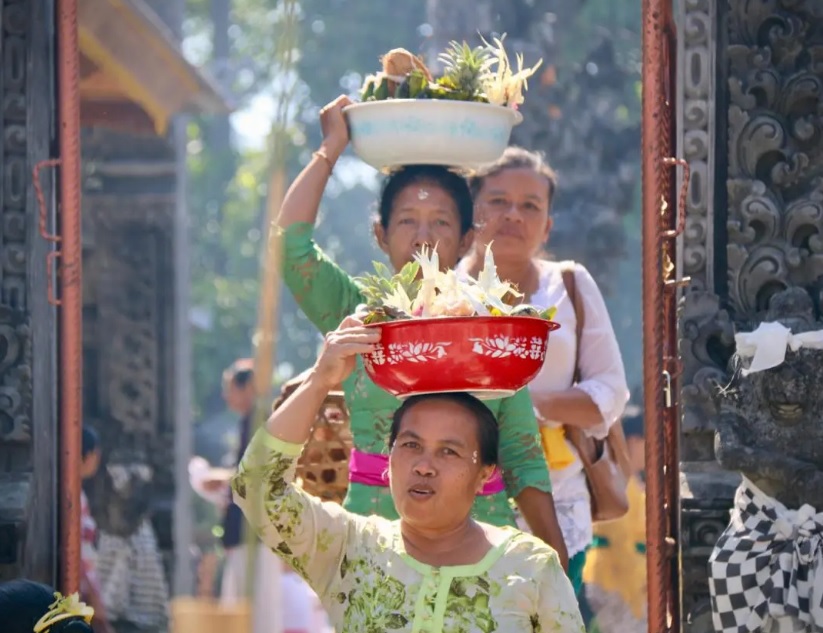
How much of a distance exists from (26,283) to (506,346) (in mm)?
1873

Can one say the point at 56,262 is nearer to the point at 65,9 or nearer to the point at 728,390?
the point at 65,9

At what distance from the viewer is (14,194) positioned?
532cm

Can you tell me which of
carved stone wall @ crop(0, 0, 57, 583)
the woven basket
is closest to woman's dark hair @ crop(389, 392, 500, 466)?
the woven basket

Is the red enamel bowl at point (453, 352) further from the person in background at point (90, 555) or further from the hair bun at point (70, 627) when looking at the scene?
the person in background at point (90, 555)

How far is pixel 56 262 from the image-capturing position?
5.28 metres

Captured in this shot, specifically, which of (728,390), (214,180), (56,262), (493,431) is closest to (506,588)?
(493,431)

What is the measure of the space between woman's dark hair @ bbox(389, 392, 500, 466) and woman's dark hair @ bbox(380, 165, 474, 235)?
34.5 inches

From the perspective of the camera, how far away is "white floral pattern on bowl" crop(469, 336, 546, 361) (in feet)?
13.1

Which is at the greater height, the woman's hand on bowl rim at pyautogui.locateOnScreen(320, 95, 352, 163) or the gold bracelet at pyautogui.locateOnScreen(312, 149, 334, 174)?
the woman's hand on bowl rim at pyautogui.locateOnScreen(320, 95, 352, 163)

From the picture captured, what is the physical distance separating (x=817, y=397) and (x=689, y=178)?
802 millimetres

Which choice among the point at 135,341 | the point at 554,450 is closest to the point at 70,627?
the point at 554,450

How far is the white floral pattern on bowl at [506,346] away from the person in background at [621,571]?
3.47 m

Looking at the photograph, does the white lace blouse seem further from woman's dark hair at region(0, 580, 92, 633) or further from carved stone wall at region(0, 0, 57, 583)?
woman's dark hair at region(0, 580, 92, 633)

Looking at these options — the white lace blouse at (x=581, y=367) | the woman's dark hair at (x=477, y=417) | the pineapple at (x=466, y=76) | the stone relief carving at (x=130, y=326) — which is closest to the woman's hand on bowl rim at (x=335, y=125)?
the pineapple at (x=466, y=76)
